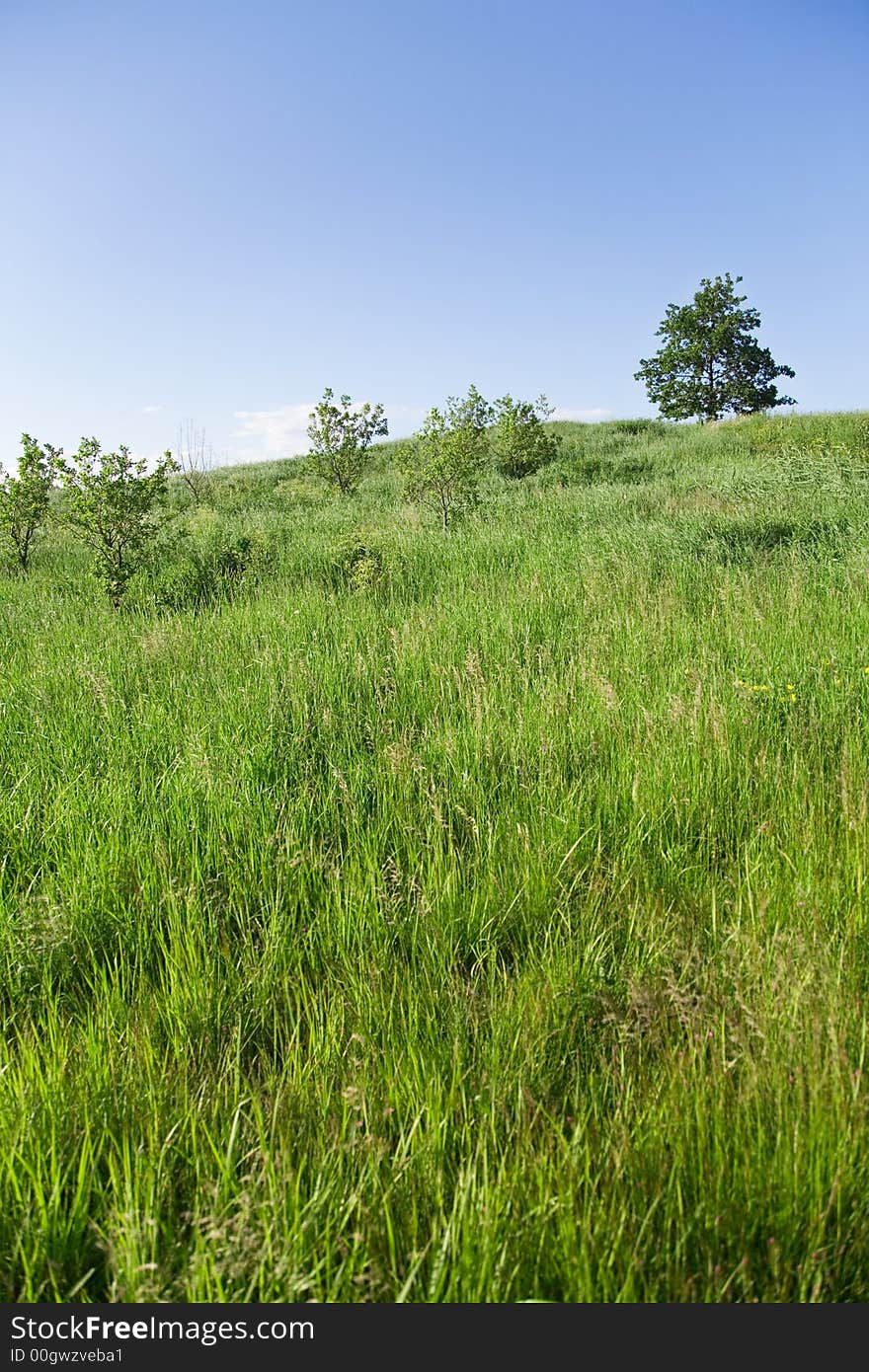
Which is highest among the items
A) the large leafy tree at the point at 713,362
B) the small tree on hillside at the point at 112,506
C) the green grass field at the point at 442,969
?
Result: the large leafy tree at the point at 713,362

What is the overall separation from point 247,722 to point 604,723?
77.8 inches

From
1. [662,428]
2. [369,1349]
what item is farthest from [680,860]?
[662,428]

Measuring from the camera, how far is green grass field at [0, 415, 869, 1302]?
1.35 meters

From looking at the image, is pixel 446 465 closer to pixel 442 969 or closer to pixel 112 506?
pixel 112 506

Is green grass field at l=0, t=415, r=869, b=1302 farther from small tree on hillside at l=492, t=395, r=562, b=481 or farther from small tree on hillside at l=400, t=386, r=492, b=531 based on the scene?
small tree on hillside at l=492, t=395, r=562, b=481

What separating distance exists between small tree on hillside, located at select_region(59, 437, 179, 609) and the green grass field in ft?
12.1

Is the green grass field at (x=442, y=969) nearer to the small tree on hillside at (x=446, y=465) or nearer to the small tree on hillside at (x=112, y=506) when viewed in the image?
the small tree on hillside at (x=112, y=506)

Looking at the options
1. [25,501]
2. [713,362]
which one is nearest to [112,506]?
[25,501]

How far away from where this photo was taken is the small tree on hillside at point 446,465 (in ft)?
38.4

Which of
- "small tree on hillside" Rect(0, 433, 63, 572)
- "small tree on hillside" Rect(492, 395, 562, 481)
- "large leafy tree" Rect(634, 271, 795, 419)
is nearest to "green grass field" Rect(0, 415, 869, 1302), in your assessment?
"small tree on hillside" Rect(0, 433, 63, 572)

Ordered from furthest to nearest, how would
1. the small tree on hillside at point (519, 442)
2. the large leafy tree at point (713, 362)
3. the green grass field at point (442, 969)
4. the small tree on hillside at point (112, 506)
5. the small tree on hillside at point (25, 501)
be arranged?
the large leafy tree at point (713, 362) < the small tree on hillside at point (519, 442) < the small tree on hillside at point (25, 501) < the small tree on hillside at point (112, 506) < the green grass field at point (442, 969)

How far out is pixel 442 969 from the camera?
211 centimetres

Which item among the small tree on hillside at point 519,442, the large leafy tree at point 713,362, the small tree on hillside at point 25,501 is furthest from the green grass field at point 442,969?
the large leafy tree at point 713,362

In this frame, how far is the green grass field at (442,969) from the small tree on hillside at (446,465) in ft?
23.0
